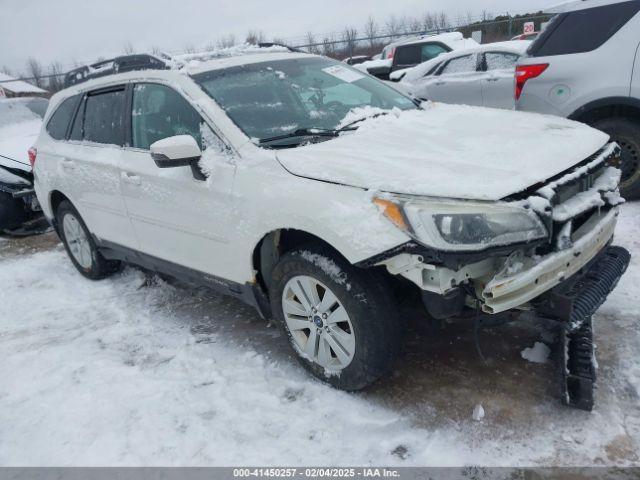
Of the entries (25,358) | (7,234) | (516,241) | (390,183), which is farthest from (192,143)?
(7,234)

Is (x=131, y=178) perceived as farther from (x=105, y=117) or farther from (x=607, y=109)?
(x=607, y=109)

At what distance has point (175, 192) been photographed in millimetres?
3291

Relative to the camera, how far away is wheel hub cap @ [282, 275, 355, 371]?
2.68m

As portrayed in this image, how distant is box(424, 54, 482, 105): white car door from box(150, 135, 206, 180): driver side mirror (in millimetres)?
6168

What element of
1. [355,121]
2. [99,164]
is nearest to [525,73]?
[355,121]

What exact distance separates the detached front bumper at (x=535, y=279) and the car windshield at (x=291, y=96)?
136 centimetres

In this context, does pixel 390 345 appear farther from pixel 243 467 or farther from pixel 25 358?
pixel 25 358

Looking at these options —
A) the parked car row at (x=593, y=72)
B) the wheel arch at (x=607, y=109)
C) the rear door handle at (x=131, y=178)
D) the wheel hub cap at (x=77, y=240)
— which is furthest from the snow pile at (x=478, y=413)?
the wheel hub cap at (x=77, y=240)

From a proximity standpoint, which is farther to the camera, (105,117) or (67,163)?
(67,163)

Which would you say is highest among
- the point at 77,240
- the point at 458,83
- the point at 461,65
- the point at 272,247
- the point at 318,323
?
the point at 461,65

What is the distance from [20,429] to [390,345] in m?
2.13

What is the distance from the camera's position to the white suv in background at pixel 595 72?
15.1ft

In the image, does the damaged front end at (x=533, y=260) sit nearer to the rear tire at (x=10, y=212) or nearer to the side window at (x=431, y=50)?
the rear tire at (x=10, y=212)

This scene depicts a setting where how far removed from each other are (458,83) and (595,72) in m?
3.63
